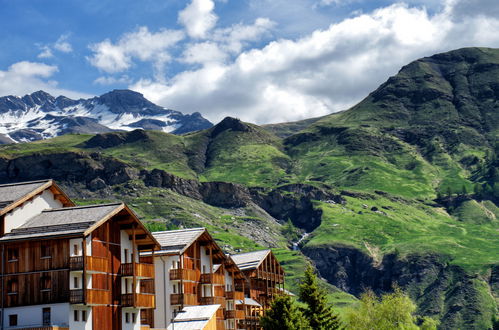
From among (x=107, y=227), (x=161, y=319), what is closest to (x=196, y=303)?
(x=161, y=319)

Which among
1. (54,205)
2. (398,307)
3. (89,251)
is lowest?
(398,307)

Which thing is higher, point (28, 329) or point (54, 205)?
point (54, 205)

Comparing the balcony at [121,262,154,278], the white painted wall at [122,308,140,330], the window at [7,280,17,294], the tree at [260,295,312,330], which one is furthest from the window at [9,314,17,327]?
the tree at [260,295,312,330]

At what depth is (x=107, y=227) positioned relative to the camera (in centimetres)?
7269

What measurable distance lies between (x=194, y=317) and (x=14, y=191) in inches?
953

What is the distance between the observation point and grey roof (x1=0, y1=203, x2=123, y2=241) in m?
66.1

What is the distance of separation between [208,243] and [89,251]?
104 ft

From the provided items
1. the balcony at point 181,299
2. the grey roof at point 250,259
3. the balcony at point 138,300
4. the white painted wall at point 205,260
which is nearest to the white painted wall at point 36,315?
the balcony at point 138,300

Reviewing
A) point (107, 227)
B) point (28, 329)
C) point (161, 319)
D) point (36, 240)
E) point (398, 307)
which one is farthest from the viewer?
point (398, 307)

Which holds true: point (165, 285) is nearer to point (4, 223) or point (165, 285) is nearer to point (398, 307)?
point (4, 223)

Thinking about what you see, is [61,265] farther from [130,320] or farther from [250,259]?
[250,259]

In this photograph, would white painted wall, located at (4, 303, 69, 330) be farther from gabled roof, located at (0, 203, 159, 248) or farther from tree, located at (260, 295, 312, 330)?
tree, located at (260, 295, 312, 330)

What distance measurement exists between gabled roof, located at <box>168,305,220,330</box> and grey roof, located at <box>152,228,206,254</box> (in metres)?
8.89

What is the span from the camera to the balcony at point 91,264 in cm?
6531
